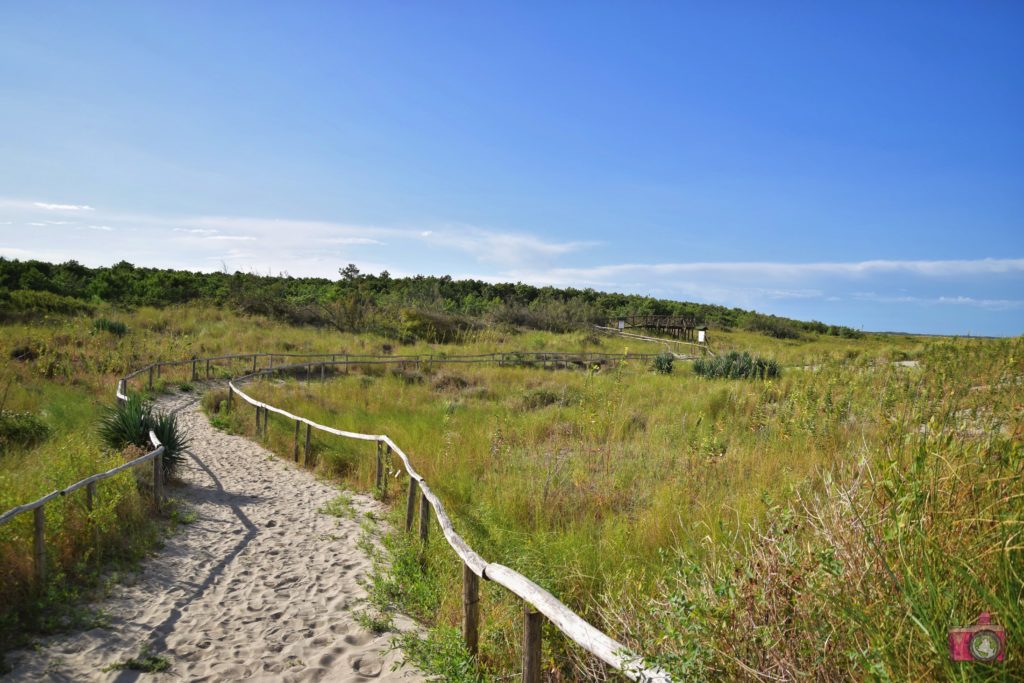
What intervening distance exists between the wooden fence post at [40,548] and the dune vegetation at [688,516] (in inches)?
3.8

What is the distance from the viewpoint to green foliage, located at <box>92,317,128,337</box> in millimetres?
27281

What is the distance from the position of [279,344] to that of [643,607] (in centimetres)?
3043

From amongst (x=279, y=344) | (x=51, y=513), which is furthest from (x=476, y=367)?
(x=51, y=513)

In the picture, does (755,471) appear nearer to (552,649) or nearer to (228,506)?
(552,649)

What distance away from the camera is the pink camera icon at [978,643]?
75.7 inches

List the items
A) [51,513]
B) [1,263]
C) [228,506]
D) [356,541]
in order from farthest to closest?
[1,263] < [228,506] < [356,541] < [51,513]

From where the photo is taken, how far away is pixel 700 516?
5297 millimetres

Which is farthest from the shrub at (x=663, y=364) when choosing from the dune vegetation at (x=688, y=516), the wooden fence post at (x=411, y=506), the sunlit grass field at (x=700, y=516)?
the wooden fence post at (x=411, y=506)

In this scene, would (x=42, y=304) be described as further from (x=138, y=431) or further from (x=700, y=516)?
(x=700, y=516)

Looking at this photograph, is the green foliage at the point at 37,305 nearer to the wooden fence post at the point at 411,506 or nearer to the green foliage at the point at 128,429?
the green foliage at the point at 128,429

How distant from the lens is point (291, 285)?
6262 cm

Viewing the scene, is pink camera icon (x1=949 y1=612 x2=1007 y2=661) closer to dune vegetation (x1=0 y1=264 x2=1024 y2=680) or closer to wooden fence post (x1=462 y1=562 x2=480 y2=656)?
dune vegetation (x1=0 y1=264 x2=1024 y2=680)

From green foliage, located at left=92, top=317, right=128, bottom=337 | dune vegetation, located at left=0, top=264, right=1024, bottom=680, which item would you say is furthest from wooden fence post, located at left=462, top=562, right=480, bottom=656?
green foliage, located at left=92, top=317, right=128, bottom=337

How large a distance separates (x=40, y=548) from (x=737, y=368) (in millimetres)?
18526
